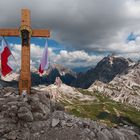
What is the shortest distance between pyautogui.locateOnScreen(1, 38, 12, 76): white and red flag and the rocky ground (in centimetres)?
298

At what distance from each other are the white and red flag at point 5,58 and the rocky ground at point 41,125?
2985 mm

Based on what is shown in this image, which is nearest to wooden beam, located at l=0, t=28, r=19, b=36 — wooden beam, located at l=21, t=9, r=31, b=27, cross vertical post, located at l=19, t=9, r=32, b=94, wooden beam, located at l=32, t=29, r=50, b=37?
cross vertical post, located at l=19, t=9, r=32, b=94

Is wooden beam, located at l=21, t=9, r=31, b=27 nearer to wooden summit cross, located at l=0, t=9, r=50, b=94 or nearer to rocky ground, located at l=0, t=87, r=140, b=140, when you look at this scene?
wooden summit cross, located at l=0, t=9, r=50, b=94

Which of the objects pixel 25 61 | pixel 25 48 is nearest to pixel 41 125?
pixel 25 61

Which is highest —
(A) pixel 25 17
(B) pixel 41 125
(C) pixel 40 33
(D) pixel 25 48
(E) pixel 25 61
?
(A) pixel 25 17

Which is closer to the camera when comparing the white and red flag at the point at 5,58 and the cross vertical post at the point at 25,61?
the cross vertical post at the point at 25,61

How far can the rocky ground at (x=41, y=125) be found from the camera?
26.9 meters

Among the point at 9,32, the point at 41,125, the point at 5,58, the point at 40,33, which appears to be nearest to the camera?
the point at 41,125

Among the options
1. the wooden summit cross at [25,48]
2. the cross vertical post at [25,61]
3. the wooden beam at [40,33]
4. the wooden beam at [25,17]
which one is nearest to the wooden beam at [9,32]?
Answer: the wooden summit cross at [25,48]

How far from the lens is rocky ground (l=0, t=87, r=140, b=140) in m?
26.9

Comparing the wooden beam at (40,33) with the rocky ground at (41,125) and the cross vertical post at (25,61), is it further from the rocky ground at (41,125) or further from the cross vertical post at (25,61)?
the rocky ground at (41,125)

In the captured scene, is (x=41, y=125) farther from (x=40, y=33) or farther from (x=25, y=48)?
(x=40, y=33)

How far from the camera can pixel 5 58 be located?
31.7 metres

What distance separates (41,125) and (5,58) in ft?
26.6
